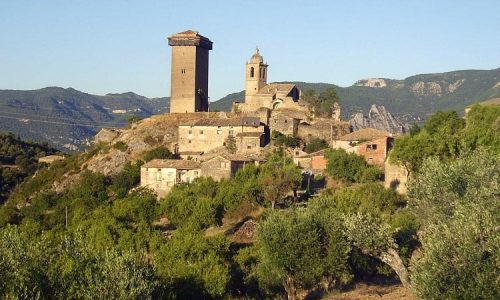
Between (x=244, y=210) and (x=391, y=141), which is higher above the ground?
(x=391, y=141)

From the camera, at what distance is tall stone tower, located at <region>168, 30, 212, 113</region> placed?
7575cm

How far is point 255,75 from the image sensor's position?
73562 millimetres

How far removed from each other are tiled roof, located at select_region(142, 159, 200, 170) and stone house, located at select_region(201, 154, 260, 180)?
4.92 ft

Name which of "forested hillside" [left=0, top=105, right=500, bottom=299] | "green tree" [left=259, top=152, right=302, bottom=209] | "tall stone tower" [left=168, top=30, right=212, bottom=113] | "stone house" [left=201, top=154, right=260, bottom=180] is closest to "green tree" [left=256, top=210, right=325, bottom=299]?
"forested hillside" [left=0, top=105, right=500, bottom=299]

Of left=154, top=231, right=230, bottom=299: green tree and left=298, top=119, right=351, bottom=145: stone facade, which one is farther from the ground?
left=298, top=119, right=351, bottom=145: stone facade

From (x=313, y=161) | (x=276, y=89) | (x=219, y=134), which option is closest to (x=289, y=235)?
(x=313, y=161)

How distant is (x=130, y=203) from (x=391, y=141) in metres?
21.2

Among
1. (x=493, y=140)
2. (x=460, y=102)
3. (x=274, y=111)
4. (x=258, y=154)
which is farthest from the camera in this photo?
(x=460, y=102)

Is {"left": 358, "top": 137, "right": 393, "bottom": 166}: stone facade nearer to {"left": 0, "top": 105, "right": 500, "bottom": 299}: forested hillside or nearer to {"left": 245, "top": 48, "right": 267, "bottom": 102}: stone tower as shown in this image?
{"left": 0, "top": 105, "right": 500, "bottom": 299}: forested hillside

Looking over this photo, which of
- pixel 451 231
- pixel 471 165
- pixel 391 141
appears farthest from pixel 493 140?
pixel 451 231

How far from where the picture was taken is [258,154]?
62.5 metres

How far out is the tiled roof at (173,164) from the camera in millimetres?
59188

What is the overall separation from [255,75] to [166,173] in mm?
17879

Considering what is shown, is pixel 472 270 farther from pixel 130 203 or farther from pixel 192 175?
pixel 192 175
